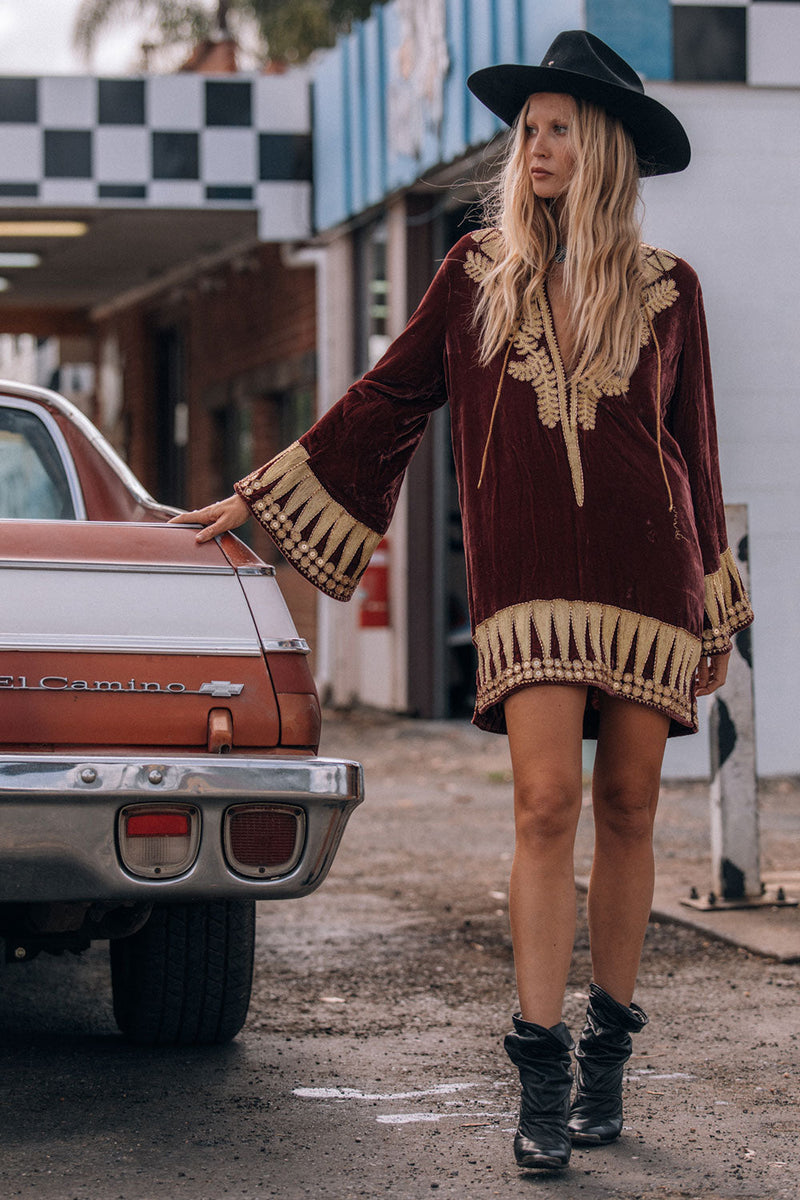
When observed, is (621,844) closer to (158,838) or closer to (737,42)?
(158,838)

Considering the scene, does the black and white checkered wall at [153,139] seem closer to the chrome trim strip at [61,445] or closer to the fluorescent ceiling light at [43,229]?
the fluorescent ceiling light at [43,229]

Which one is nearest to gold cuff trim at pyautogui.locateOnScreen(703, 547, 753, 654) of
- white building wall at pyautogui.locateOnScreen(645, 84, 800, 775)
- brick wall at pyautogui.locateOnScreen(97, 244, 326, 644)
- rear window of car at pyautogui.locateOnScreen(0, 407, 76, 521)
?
rear window of car at pyautogui.locateOnScreen(0, 407, 76, 521)

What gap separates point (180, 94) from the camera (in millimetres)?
10586

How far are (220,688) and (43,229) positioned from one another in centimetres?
1029

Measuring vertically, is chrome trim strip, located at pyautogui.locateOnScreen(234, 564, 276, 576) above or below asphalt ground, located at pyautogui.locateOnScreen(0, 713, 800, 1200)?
above

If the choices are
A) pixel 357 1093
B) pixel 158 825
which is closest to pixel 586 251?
pixel 158 825

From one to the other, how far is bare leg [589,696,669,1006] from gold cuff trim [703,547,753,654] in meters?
0.22

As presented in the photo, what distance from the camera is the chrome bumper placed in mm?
2676

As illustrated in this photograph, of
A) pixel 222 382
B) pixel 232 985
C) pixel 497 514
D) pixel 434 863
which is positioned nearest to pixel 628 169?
pixel 497 514

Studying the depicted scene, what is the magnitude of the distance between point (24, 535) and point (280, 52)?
2767 centimetres

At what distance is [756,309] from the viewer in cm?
706

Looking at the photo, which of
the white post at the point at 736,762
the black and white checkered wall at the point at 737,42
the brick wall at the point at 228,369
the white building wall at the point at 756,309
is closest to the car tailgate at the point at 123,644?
the white post at the point at 736,762

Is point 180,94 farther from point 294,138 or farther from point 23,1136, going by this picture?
point 23,1136

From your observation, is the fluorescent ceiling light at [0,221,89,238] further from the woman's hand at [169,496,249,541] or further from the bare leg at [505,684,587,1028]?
the bare leg at [505,684,587,1028]
